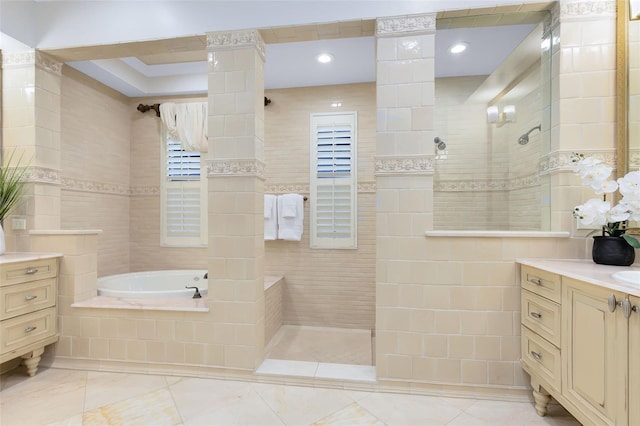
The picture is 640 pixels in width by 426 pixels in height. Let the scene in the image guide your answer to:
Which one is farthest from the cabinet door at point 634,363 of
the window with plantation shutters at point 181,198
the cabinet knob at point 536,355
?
the window with plantation shutters at point 181,198

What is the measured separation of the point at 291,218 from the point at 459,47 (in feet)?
6.71

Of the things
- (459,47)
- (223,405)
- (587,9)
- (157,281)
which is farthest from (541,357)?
(157,281)

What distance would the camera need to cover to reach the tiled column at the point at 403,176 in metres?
1.83

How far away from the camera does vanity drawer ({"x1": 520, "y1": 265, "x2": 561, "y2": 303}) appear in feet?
4.85

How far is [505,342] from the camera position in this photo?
1.78m

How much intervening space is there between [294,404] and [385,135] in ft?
5.51

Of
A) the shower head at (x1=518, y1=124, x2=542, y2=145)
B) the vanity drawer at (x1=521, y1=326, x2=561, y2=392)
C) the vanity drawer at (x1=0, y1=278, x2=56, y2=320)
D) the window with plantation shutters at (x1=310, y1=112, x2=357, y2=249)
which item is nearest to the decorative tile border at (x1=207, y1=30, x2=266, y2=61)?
the window with plantation shutters at (x1=310, y1=112, x2=357, y2=249)

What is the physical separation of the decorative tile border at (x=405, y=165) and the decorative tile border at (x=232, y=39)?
1.12m

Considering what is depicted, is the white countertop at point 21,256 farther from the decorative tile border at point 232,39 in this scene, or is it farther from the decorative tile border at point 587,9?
the decorative tile border at point 587,9

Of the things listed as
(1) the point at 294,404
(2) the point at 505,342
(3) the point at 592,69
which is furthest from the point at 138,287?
(3) the point at 592,69

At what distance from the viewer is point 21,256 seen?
198 cm

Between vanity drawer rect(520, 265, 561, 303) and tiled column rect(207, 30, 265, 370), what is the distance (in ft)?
5.26

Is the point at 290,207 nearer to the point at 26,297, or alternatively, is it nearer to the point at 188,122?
the point at 188,122

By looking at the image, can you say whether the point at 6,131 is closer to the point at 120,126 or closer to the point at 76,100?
the point at 76,100
